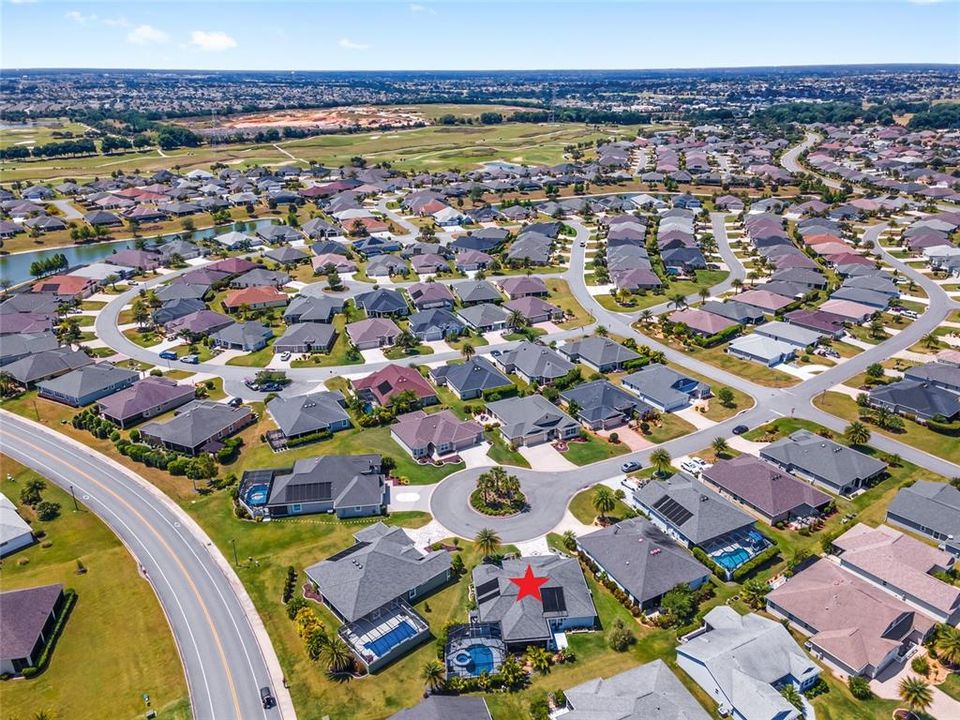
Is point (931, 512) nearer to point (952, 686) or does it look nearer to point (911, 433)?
point (952, 686)

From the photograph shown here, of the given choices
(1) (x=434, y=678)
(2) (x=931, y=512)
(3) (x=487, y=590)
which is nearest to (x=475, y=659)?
(1) (x=434, y=678)

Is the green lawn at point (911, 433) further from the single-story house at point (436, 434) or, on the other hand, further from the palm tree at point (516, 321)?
the single-story house at point (436, 434)

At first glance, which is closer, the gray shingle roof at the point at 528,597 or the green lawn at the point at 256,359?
the gray shingle roof at the point at 528,597

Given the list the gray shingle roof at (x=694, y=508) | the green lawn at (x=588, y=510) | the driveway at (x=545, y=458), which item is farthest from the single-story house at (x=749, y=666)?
the driveway at (x=545, y=458)

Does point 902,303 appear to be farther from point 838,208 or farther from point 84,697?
point 84,697

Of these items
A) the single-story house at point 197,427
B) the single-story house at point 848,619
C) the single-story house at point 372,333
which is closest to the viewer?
the single-story house at point 848,619

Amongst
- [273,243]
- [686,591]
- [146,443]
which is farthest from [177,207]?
[686,591]
